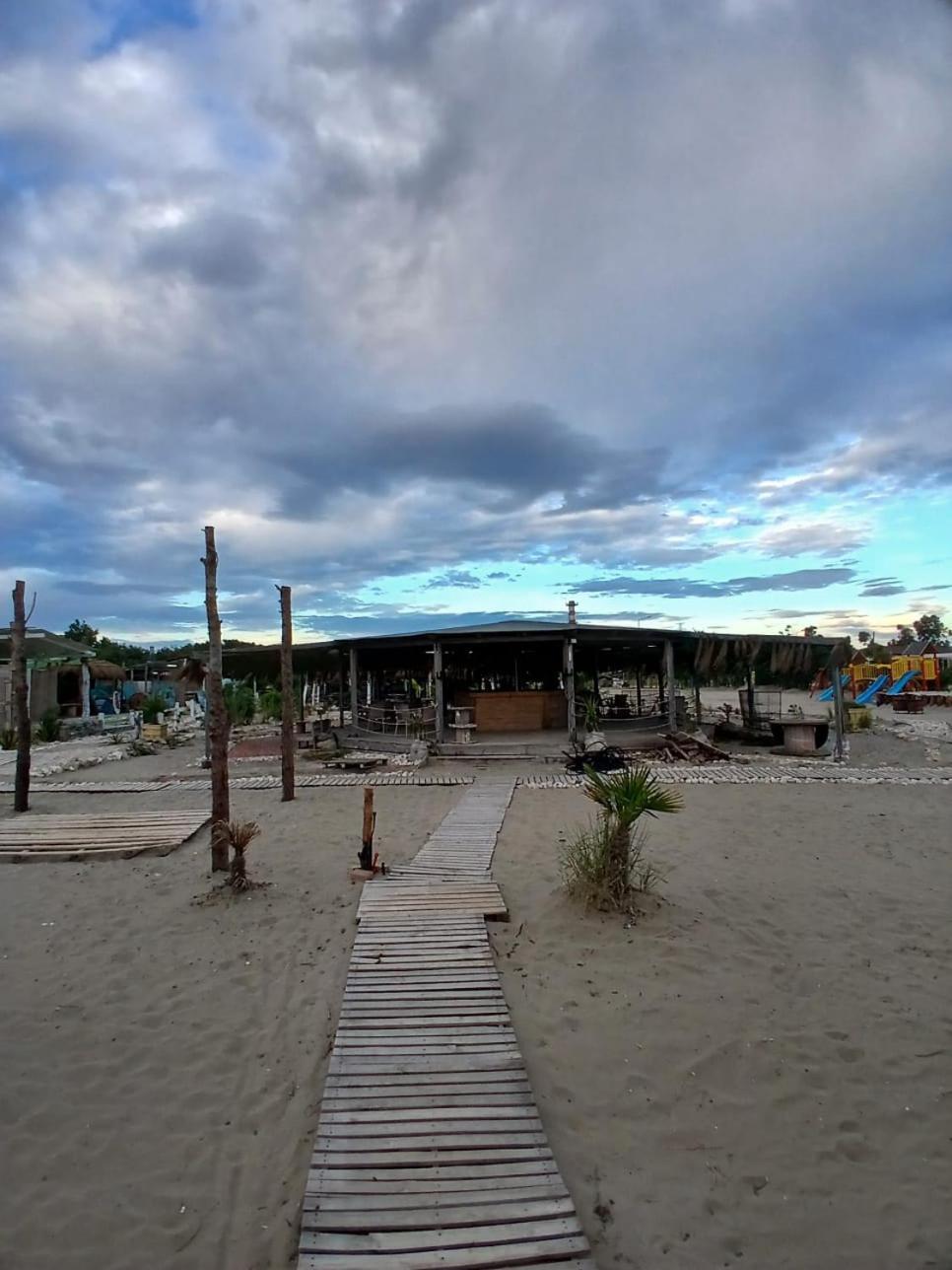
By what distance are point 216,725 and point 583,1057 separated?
5490mm

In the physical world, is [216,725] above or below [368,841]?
above

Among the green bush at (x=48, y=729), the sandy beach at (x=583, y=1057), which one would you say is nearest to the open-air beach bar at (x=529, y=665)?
the green bush at (x=48, y=729)

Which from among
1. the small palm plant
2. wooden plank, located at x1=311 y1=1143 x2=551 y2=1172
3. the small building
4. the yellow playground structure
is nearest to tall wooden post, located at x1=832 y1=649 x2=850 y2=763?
the small palm plant

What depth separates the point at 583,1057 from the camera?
4.23 meters

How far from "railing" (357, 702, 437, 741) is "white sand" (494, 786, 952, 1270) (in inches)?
457

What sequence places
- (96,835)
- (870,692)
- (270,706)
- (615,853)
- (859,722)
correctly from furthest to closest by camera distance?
1. (870,692)
2. (270,706)
3. (859,722)
4. (96,835)
5. (615,853)

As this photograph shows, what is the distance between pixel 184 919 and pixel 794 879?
6.01m

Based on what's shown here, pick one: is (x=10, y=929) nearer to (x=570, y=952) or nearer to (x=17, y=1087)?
(x=17, y=1087)

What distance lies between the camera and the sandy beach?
10.1ft

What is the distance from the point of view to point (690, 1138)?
11.7 ft

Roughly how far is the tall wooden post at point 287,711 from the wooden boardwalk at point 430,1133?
257 inches

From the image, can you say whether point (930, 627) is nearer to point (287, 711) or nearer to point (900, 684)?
point (900, 684)

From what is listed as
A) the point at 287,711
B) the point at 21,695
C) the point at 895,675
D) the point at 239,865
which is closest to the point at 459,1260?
the point at 239,865

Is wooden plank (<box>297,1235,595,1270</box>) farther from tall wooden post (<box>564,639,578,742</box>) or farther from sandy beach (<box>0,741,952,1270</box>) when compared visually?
tall wooden post (<box>564,639,578,742</box>)
